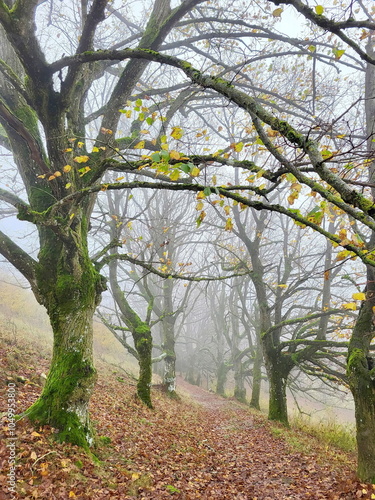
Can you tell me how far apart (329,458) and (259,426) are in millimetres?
2873

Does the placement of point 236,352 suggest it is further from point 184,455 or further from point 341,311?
point 184,455

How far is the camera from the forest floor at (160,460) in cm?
333

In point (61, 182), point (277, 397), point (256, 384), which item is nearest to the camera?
point (61, 182)

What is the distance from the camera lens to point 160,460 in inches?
195

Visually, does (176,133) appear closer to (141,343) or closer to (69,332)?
(69,332)

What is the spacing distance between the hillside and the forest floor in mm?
12

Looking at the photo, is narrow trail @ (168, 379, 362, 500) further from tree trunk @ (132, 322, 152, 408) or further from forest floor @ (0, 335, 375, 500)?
tree trunk @ (132, 322, 152, 408)

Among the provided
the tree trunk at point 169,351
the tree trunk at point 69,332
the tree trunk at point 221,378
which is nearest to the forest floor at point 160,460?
the tree trunk at point 69,332

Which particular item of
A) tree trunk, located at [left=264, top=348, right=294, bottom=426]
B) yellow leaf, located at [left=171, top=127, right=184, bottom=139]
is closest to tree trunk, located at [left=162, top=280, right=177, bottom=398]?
tree trunk, located at [left=264, top=348, right=294, bottom=426]

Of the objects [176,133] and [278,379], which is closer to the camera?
[176,133]

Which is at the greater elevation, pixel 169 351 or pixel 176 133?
pixel 176 133

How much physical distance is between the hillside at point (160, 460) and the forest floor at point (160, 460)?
0.5 inches

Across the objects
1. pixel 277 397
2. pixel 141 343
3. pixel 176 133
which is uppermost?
pixel 176 133

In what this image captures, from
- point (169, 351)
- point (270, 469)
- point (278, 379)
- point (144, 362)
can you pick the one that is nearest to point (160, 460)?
point (270, 469)
